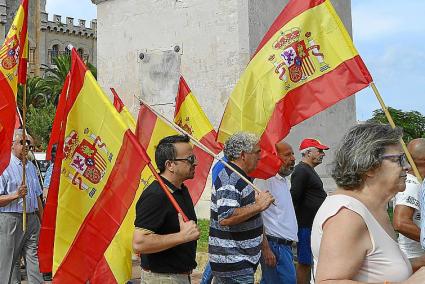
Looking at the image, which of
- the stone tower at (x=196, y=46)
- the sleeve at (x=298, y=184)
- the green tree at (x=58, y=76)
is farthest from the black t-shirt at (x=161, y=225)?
the green tree at (x=58, y=76)

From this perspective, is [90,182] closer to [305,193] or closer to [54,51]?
[305,193]

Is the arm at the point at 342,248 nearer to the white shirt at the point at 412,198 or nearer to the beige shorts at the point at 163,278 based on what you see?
the beige shorts at the point at 163,278

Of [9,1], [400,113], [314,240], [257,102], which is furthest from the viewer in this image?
[9,1]

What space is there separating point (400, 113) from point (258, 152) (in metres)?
23.9

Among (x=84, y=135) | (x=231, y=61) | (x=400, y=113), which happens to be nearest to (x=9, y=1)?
(x=400, y=113)

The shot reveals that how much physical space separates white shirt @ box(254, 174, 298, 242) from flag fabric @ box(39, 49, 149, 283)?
1484mm

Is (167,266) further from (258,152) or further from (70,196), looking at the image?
(258,152)

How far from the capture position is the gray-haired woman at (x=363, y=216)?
7.61 ft

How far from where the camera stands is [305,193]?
6582 mm

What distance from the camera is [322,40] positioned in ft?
17.0

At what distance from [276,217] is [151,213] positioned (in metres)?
1.99

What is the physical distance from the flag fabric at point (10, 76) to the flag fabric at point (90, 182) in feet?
4.82

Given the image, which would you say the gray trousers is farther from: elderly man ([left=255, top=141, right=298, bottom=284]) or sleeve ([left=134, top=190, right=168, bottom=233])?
sleeve ([left=134, top=190, right=168, bottom=233])

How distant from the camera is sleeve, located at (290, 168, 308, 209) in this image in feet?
21.3
